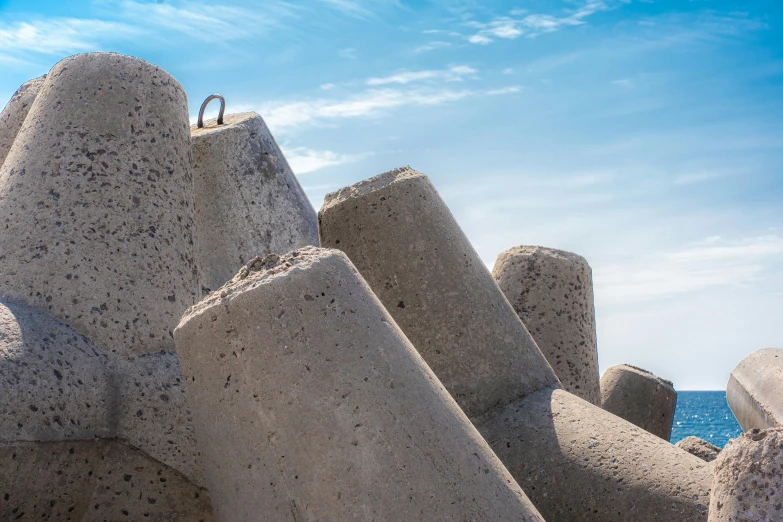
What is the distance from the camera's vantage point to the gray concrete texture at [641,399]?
6.26m

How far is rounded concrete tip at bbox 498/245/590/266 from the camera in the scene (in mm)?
5234

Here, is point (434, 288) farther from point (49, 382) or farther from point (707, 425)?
point (707, 425)

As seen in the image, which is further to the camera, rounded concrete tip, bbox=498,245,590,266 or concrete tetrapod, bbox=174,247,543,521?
rounded concrete tip, bbox=498,245,590,266

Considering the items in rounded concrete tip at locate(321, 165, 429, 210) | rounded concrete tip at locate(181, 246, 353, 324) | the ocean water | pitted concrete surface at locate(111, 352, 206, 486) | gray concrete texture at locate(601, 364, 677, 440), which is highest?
rounded concrete tip at locate(321, 165, 429, 210)

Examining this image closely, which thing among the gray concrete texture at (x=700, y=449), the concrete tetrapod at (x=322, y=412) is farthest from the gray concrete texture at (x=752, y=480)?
the gray concrete texture at (x=700, y=449)

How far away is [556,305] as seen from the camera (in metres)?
5.16

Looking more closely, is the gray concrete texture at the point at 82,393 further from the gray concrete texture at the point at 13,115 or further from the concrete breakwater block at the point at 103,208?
the gray concrete texture at the point at 13,115

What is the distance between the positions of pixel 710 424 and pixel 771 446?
64.3m

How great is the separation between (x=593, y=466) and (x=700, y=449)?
1.89 m

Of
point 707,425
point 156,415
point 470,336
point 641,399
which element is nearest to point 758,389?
point 641,399

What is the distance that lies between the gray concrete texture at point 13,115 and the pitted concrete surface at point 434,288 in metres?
1.89

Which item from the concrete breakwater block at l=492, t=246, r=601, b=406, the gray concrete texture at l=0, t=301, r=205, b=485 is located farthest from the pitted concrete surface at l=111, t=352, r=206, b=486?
the concrete breakwater block at l=492, t=246, r=601, b=406

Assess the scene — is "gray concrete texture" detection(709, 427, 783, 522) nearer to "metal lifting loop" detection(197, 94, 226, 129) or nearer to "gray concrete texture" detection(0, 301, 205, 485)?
"gray concrete texture" detection(0, 301, 205, 485)

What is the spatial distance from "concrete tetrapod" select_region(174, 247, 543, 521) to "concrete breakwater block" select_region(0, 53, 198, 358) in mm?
769
